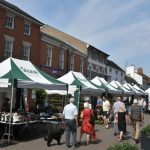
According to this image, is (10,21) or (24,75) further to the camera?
(10,21)

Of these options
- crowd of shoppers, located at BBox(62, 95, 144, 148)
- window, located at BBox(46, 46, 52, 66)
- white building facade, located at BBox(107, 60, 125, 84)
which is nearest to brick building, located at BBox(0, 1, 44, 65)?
window, located at BBox(46, 46, 52, 66)

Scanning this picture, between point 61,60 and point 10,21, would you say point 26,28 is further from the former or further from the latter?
point 61,60

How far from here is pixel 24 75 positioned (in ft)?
53.0

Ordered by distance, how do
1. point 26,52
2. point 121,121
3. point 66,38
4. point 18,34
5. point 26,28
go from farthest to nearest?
point 66,38, point 26,52, point 26,28, point 18,34, point 121,121

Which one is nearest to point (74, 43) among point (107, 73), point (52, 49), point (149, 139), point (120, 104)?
point (107, 73)

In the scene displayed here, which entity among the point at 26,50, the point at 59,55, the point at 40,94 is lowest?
the point at 40,94

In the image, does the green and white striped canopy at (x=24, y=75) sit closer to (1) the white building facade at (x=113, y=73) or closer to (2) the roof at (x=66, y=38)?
(2) the roof at (x=66, y=38)

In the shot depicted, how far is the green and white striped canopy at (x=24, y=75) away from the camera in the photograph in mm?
15398

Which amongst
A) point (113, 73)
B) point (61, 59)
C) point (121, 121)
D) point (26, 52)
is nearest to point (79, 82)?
point (121, 121)

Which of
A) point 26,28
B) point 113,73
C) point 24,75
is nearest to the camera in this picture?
point 24,75

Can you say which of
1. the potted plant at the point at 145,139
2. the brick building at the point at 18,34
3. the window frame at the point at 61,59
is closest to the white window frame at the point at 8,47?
the brick building at the point at 18,34

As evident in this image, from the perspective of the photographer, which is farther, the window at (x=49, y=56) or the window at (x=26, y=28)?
the window at (x=49, y=56)

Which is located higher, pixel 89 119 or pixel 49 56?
pixel 49 56

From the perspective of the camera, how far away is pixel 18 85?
604 inches
